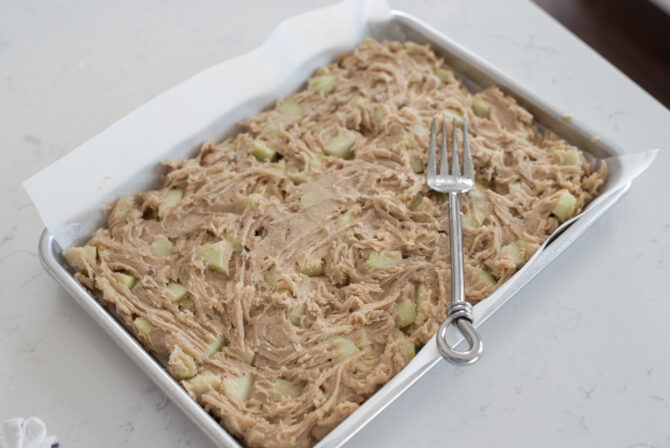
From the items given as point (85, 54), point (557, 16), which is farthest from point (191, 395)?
point (557, 16)

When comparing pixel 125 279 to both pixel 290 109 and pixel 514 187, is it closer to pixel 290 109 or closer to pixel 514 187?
pixel 290 109

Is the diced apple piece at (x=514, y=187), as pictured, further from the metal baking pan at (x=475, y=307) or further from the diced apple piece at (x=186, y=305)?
the diced apple piece at (x=186, y=305)

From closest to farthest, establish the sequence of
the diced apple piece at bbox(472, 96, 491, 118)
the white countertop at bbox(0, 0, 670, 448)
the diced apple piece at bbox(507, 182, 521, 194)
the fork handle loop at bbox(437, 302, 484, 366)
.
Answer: the fork handle loop at bbox(437, 302, 484, 366), the white countertop at bbox(0, 0, 670, 448), the diced apple piece at bbox(507, 182, 521, 194), the diced apple piece at bbox(472, 96, 491, 118)

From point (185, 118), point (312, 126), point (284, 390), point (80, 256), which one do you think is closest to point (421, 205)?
point (312, 126)

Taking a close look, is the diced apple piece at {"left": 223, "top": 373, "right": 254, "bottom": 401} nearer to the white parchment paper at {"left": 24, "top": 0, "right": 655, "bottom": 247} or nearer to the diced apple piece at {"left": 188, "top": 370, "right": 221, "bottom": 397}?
the diced apple piece at {"left": 188, "top": 370, "right": 221, "bottom": 397}

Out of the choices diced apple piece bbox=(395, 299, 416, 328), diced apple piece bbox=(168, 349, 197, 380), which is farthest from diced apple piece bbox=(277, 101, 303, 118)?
diced apple piece bbox=(168, 349, 197, 380)

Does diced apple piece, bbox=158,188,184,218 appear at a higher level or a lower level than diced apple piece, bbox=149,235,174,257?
higher
